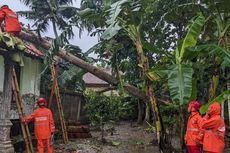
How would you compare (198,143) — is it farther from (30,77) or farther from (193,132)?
(30,77)

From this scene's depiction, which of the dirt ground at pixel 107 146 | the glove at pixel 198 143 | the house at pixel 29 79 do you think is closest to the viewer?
the glove at pixel 198 143

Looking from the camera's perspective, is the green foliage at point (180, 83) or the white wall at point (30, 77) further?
the white wall at point (30, 77)

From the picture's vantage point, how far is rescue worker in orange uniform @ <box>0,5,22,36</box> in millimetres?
9180

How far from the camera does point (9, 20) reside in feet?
30.6

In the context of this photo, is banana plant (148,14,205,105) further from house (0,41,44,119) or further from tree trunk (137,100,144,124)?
tree trunk (137,100,144,124)

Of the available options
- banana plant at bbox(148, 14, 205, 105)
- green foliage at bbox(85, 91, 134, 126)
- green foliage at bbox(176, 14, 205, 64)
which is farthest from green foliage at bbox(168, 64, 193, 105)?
green foliage at bbox(85, 91, 134, 126)

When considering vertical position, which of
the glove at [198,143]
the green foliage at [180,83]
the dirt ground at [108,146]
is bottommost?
the dirt ground at [108,146]

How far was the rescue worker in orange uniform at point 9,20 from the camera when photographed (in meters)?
9.18

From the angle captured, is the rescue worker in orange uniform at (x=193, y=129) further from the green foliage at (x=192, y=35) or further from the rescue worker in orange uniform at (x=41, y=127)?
the rescue worker in orange uniform at (x=41, y=127)

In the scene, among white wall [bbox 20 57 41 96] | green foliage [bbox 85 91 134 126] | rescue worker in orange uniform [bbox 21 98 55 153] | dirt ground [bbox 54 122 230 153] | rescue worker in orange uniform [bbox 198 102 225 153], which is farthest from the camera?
green foliage [bbox 85 91 134 126]

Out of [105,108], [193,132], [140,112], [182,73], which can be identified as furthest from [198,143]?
[140,112]

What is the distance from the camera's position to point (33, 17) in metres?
29.7

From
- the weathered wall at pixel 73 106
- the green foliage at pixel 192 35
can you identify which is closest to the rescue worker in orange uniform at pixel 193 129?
the green foliage at pixel 192 35

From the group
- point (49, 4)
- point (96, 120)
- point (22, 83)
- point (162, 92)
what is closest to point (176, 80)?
point (162, 92)
